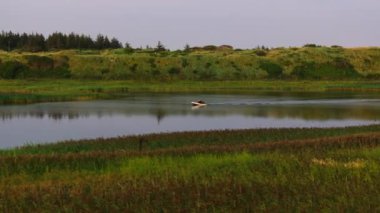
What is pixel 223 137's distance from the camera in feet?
87.8

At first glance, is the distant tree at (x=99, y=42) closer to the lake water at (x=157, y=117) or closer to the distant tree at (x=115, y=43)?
the distant tree at (x=115, y=43)

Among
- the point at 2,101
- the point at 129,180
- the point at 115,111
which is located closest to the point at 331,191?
Result: the point at 129,180

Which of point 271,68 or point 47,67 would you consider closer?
point 47,67

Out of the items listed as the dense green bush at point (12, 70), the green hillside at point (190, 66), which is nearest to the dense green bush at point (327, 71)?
the green hillside at point (190, 66)

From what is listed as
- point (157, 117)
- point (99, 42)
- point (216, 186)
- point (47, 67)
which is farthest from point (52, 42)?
point (216, 186)

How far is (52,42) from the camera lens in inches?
6339

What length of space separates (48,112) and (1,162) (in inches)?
1307

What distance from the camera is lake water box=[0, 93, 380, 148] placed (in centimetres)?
3634

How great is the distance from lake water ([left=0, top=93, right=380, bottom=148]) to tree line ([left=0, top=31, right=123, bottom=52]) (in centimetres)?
10595

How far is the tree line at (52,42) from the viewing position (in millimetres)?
159250

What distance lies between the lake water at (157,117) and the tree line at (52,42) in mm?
105953

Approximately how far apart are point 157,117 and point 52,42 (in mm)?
122374

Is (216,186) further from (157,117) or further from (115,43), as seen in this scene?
(115,43)

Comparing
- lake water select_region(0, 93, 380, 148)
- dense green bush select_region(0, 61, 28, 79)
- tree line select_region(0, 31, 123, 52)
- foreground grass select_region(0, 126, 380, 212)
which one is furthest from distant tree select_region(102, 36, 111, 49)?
foreground grass select_region(0, 126, 380, 212)
